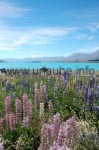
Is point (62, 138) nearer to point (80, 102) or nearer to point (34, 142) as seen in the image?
point (34, 142)

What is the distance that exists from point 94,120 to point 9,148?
326cm

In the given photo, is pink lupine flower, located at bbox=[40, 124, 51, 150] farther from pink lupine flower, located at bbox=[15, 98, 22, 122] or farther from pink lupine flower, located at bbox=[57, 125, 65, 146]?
pink lupine flower, located at bbox=[15, 98, 22, 122]

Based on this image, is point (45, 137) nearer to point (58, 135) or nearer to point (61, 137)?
point (58, 135)

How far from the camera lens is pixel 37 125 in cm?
854

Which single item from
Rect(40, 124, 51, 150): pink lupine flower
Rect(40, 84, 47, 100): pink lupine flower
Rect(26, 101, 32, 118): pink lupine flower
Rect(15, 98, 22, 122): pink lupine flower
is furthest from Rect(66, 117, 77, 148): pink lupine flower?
Rect(40, 84, 47, 100): pink lupine flower

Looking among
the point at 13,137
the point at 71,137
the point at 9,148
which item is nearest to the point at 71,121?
the point at 71,137

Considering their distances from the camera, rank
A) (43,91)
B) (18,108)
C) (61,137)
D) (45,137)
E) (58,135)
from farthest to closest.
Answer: (43,91) < (18,108) < (45,137) < (58,135) < (61,137)

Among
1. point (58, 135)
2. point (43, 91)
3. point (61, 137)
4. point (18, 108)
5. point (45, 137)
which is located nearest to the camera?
point (61, 137)

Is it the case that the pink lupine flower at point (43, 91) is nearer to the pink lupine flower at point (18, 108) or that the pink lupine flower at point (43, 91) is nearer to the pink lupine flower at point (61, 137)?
the pink lupine flower at point (18, 108)

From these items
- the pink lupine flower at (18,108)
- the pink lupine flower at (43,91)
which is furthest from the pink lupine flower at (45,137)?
the pink lupine flower at (43,91)

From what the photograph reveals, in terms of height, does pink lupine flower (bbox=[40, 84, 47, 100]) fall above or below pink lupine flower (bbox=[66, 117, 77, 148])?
below

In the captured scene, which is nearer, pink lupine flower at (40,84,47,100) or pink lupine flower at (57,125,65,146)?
pink lupine flower at (57,125,65,146)

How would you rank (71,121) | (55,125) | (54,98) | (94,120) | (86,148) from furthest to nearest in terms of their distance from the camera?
(54,98)
(94,120)
(86,148)
(55,125)
(71,121)

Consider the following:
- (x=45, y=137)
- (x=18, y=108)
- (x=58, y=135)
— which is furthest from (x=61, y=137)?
(x=18, y=108)
